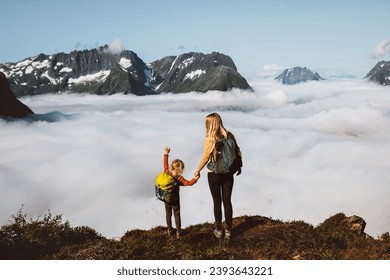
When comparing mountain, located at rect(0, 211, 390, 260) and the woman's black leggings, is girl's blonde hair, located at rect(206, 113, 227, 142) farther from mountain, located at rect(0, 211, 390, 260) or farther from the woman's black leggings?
mountain, located at rect(0, 211, 390, 260)

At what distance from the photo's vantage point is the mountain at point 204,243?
288 inches

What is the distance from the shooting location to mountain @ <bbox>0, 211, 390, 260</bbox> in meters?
7.31

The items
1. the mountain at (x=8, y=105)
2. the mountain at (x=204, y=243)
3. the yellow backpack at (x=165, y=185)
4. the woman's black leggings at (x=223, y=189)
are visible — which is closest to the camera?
the mountain at (x=204, y=243)

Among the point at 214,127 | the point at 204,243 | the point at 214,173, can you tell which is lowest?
the point at 204,243

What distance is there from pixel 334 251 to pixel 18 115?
593 feet

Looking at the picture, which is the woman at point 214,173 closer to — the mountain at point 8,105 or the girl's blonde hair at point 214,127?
the girl's blonde hair at point 214,127

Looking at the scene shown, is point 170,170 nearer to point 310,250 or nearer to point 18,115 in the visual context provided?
Answer: point 310,250

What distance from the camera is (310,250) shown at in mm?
7320

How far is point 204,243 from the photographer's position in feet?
26.3

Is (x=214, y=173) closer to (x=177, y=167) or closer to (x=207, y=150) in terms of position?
(x=207, y=150)

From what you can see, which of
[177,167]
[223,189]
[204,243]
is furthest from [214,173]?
[204,243]

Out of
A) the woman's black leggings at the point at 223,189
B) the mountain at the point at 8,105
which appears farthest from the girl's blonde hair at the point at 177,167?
the mountain at the point at 8,105

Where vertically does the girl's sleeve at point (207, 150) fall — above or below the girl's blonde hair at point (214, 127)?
below
